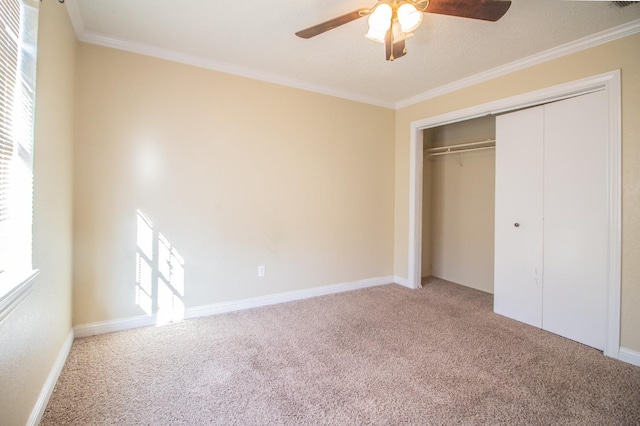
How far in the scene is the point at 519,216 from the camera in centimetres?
304

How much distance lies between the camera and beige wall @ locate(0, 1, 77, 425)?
132 cm

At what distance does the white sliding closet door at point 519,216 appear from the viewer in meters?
2.90

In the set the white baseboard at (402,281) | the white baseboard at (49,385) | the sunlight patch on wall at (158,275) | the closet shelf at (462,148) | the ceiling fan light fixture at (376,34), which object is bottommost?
the white baseboard at (49,385)

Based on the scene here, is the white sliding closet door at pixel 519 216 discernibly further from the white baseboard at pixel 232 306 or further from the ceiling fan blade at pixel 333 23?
the ceiling fan blade at pixel 333 23

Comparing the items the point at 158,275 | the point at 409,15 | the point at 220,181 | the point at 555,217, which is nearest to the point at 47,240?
the point at 158,275

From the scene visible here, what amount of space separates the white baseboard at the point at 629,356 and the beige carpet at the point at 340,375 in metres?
0.08

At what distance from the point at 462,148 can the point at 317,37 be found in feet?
8.88

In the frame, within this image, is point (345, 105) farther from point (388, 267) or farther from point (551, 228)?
point (551, 228)

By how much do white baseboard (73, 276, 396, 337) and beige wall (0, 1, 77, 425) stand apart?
0.81 ft

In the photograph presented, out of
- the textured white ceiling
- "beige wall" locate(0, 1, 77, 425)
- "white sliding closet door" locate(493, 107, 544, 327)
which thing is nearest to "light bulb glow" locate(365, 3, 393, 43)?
the textured white ceiling

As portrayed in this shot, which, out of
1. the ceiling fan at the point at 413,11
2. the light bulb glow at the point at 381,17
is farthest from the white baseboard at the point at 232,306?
the light bulb glow at the point at 381,17

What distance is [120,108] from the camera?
8.62ft

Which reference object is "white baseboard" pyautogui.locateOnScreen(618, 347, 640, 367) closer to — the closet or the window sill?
the closet

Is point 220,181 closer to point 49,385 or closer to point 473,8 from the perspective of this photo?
point 49,385
